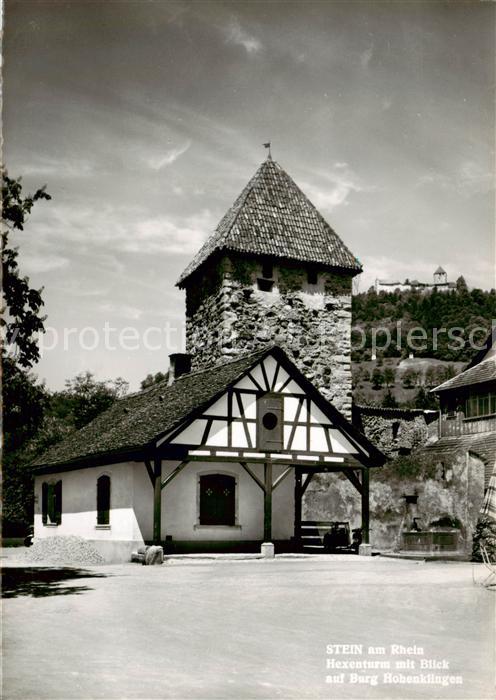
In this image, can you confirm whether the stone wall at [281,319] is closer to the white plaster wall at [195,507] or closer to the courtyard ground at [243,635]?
the white plaster wall at [195,507]

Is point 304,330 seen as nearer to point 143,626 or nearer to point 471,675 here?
point 143,626

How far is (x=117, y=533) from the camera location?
20.6 metres

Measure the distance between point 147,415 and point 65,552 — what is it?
13.2 feet

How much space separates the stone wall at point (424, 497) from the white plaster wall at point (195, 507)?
3.16m

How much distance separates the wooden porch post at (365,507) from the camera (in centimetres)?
2167

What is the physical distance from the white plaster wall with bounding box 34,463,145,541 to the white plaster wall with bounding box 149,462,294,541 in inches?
11.4

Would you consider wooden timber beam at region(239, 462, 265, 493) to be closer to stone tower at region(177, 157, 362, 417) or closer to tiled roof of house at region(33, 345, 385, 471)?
tiled roof of house at region(33, 345, 385, 471)

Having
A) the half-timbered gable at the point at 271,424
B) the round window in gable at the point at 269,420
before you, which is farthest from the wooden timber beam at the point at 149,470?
the round window in gable at the point at 269,420

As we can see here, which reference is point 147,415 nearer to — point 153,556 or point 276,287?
point 153,556

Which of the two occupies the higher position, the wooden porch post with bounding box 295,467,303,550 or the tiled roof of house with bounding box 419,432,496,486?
the tiled roof of house with bounding box 419,432,496,486

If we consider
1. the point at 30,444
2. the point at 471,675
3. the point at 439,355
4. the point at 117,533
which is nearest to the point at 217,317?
the point at 117,533

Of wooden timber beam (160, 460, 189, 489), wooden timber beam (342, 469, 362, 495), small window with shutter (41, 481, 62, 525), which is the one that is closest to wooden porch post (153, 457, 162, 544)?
wooden timber beam (160, 460, 189, 489)

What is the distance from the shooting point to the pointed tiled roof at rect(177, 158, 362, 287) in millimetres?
28359

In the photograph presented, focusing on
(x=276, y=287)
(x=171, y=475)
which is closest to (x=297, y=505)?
(x=171, y=475)
